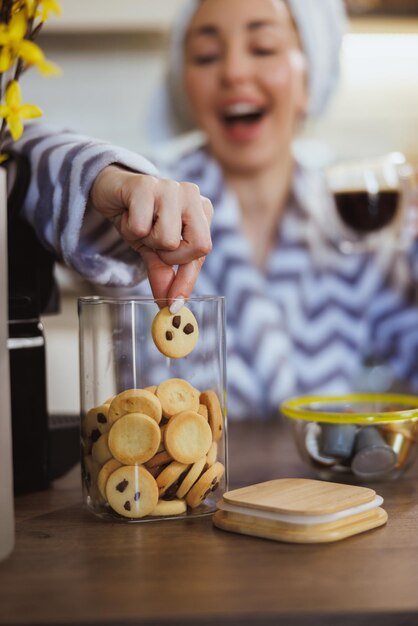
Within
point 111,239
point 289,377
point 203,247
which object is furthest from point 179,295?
point 289,377

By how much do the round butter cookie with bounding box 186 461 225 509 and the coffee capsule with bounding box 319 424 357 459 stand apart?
155mm

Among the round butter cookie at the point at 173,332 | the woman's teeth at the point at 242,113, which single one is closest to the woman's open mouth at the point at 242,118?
the woman's teeth at the point at 242,113

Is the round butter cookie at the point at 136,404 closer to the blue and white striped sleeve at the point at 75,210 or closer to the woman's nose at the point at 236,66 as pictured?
the blue and white striped sleeve at the point at 75,210

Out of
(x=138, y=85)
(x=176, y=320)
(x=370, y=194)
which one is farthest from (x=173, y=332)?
(x=138, y=85)

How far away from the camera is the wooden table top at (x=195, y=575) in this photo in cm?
45

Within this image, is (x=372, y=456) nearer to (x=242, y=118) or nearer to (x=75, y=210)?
(x=75, y=210)

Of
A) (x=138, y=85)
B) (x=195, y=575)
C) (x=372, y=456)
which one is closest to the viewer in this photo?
(x=195, y=575)

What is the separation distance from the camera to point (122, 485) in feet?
2.06

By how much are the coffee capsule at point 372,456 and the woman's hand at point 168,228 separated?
23cm

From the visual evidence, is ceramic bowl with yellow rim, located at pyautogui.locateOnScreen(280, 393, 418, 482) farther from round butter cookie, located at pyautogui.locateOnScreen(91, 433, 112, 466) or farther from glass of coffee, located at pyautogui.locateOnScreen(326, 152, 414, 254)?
glass of coffee, located at pyautogui.locateOnScreen(326, 152, 414, 254)

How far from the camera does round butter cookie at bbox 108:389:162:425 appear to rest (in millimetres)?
619

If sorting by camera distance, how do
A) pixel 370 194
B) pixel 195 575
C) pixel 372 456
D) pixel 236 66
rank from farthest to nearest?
pixel 236 66
pixel 370 194
pixel 372 456
pixel 195 575

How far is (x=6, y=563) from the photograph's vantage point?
54 centimetres

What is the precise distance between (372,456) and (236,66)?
4.53ft
